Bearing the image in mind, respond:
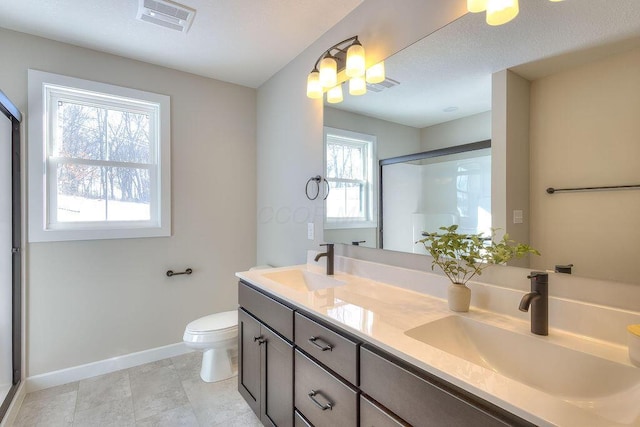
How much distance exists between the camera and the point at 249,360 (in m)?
1.81

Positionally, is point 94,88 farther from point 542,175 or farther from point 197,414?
point 542,175

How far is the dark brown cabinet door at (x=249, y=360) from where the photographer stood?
1.70 metres

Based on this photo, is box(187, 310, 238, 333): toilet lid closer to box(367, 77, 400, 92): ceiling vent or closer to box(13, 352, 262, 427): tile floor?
box(13, 352, 262, 427): tile floor

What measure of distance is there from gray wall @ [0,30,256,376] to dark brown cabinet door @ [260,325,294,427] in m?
1.36

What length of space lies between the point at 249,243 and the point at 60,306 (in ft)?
4.81

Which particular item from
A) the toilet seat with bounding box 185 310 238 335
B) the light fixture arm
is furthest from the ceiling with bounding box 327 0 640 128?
the toilet seat with bounding box 185 310 238 335

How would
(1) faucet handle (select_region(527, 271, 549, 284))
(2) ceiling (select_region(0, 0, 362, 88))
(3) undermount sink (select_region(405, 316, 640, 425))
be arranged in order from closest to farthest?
(3) undermount sink (select_region(405, 316, 640, 425))
(1) faucet handle (select_region(527, 271, 549, 284))
(2) ceiling (select_region(0, 0, 362, 88))

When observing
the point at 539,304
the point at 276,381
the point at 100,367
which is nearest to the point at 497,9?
the point at 539,304

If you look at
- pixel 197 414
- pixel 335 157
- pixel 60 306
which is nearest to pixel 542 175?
pixel 335 157

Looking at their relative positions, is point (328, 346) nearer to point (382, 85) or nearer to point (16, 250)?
point (382, 85)

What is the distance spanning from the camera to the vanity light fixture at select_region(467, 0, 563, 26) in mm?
1105

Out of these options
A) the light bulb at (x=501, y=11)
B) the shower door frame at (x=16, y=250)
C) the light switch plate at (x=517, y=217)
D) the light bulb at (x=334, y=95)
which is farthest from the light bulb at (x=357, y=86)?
the shower door frame at (x=16, y=250)

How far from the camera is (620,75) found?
912 millimetres

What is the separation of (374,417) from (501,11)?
4.87 ft
